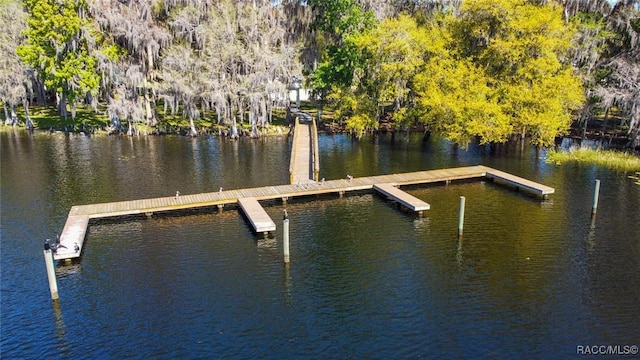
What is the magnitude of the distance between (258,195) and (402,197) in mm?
9921

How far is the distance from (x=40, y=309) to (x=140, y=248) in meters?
6.41

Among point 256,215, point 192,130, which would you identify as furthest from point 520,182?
point 192,130

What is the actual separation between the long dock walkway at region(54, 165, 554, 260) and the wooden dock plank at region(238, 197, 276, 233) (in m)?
0.06

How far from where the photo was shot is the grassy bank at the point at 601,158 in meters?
43.0

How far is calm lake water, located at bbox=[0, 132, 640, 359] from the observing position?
1836cm

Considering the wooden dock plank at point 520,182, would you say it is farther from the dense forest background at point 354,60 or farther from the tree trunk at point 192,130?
the tree trunk at point 192,130

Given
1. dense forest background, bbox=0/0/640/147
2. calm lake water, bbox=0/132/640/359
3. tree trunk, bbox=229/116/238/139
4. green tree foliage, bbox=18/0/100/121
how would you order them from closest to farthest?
calm lake water, bbox=0/132/640/359, dense forest background, bbox=0/0/640/147, green tree foliage, bbox=18/0/100/121, tree trunk, bbox=229/116/238/139

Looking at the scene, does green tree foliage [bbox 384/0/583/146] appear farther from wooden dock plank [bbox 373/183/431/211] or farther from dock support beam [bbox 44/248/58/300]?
dock support beam [bbox 44/248/58/300]

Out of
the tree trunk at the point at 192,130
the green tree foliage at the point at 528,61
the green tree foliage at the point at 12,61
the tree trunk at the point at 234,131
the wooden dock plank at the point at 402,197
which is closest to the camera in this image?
the wooden dock plank at the point at 402,197

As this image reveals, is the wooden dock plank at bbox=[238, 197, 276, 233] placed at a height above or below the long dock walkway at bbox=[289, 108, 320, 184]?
below

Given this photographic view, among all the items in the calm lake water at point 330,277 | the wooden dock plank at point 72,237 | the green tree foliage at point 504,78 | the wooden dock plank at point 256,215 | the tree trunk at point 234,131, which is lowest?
the calm lake water at point 330,277

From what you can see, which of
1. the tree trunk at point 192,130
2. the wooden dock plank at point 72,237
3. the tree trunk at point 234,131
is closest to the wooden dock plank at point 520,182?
the tree trunk at point 234,131

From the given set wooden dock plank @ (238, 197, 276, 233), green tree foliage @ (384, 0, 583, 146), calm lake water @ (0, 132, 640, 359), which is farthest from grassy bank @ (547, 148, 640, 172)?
wooden dock plank @ (238, 197, 276, 233)

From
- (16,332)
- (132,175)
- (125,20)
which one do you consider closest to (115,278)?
(16,332)
